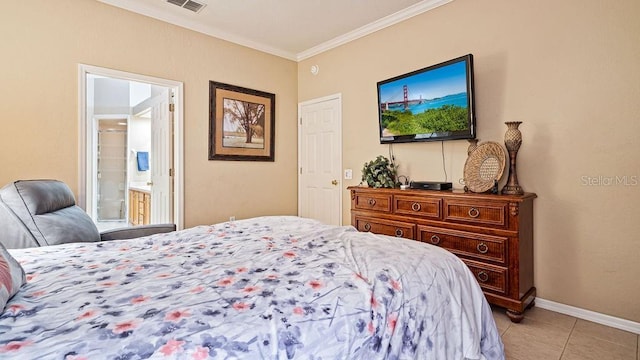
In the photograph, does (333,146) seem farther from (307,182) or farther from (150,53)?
(150,53)

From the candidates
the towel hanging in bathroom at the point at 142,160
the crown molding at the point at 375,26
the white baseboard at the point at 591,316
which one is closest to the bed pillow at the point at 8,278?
the white baseboard at the point at 591,316

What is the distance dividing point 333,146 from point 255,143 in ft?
3.55

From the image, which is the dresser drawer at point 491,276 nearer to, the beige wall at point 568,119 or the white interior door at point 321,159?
Answer: the beige wall at point 568,119

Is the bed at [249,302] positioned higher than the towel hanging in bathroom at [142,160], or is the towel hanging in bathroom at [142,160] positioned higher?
the towel hanging in bathroom at [142,160]

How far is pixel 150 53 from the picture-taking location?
340 centimetres

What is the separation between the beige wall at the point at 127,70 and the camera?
2.70 m

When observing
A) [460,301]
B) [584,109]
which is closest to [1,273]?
[460,301]

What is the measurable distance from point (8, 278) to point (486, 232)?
2738 millimetres

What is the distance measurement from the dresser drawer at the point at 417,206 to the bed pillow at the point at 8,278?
2645 millimetres

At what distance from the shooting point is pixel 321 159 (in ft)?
14.6

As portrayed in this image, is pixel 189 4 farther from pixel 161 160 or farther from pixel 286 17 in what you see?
pixel 161 160

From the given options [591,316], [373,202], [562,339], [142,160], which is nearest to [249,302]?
[562,339]

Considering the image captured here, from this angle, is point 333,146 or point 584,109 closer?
point 584,109

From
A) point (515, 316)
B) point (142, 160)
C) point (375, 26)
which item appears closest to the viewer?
point (515, 316)
